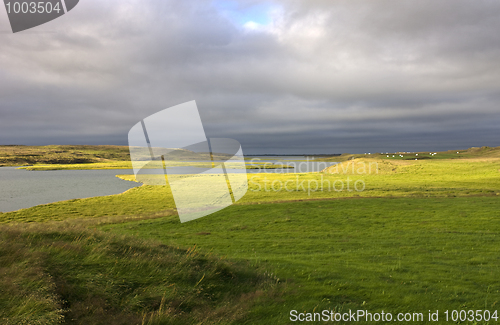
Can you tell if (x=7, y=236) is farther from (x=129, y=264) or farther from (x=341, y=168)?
(x=341, y=168)

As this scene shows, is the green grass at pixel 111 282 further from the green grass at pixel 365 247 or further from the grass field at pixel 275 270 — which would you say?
the green grass at pixel 365 247

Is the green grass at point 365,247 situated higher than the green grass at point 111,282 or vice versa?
the green grass at point 111,282

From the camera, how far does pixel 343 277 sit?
1120 cm

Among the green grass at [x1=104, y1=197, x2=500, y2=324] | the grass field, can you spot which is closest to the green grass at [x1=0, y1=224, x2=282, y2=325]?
the grass field

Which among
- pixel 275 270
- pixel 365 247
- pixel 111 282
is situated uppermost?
pixel 111 282

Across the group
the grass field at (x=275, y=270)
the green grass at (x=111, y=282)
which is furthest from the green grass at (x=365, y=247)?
the green grass at (x=111, y=282)

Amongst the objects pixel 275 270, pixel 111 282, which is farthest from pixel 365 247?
pixel 111 282

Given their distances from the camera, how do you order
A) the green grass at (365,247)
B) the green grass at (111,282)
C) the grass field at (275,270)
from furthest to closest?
the green grass at (365,247)
the grass field at (275,270)
the green grass at (111,282)

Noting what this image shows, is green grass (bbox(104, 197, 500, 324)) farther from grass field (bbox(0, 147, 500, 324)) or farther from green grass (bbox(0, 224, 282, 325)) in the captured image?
green grass (bbox(0, 224, 282, 325))

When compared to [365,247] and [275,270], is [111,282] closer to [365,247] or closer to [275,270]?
[275,270]

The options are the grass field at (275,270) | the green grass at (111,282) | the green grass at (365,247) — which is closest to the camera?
the green grass at (111,282)

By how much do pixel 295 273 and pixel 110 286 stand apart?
7.35 metres

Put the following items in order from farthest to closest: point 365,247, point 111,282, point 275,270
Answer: point 365,247 < point 275,270 < point 111,282

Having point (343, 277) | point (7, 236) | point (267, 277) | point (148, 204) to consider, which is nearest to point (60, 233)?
point (7, 236)
